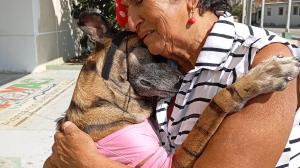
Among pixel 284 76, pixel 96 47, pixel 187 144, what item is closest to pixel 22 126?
pixel 96 47

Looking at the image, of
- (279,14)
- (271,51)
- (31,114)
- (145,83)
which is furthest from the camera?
(279,14)

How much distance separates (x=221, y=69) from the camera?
167cm

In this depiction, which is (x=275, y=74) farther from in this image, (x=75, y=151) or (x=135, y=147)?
(x=75, y=151)

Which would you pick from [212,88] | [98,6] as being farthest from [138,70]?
[98,6]

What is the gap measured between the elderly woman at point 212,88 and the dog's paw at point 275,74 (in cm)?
4

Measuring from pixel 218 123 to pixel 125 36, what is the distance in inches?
26.5

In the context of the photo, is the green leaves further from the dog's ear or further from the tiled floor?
the dog's ear

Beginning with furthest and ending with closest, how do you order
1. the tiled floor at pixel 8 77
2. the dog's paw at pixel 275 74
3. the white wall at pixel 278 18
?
1. the white wall at pixel 278 18
2. the tiled floor at pixel 8 77
3. the dog's paw at pixel 275 74

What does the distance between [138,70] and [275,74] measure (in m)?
0.68

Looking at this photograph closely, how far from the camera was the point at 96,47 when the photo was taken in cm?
208

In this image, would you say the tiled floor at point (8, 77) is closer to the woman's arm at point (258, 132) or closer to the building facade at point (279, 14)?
the woman's arm at point (258, 132)

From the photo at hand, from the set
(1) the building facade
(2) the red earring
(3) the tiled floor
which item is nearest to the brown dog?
(2) the red earring

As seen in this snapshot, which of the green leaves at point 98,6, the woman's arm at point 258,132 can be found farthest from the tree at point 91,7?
the woman's arm at point 258,132

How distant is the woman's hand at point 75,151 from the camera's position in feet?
5.94
